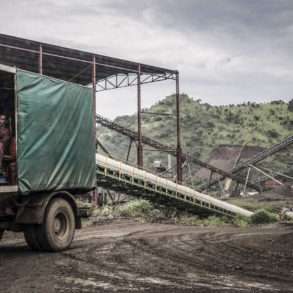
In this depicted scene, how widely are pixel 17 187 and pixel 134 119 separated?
76401 mm

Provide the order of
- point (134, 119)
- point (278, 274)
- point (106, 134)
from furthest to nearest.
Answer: point (134, 119) < point (106, 134) < point (278, 274)

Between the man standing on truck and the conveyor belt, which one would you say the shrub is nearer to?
the conveyor belt

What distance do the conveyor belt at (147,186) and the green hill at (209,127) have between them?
113ft

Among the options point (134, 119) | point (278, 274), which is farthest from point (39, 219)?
point (134, 119)

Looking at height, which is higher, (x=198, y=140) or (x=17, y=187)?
(x=198, y=140)

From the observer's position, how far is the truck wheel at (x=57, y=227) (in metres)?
11.0

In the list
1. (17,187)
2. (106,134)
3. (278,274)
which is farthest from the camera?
(106,134)

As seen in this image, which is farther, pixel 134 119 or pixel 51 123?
pixel 134 119

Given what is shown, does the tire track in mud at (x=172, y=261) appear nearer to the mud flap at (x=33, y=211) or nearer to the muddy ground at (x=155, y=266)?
the muddy ground at (x=155, y=266)

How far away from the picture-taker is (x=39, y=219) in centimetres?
1066

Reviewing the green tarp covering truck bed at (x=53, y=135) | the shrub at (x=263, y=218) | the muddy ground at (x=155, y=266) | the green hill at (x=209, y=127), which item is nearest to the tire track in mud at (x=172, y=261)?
the muddy ground at (x=155, y=266)

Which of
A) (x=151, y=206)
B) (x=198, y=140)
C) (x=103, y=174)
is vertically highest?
(x=198, y=140)

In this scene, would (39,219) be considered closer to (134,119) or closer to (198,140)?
(198,140)

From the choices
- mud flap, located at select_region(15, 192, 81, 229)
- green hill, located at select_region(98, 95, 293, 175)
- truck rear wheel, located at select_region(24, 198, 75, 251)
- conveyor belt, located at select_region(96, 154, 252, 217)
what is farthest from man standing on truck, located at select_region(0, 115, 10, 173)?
green hill, located at select_region(98, 95, 293, 175)
